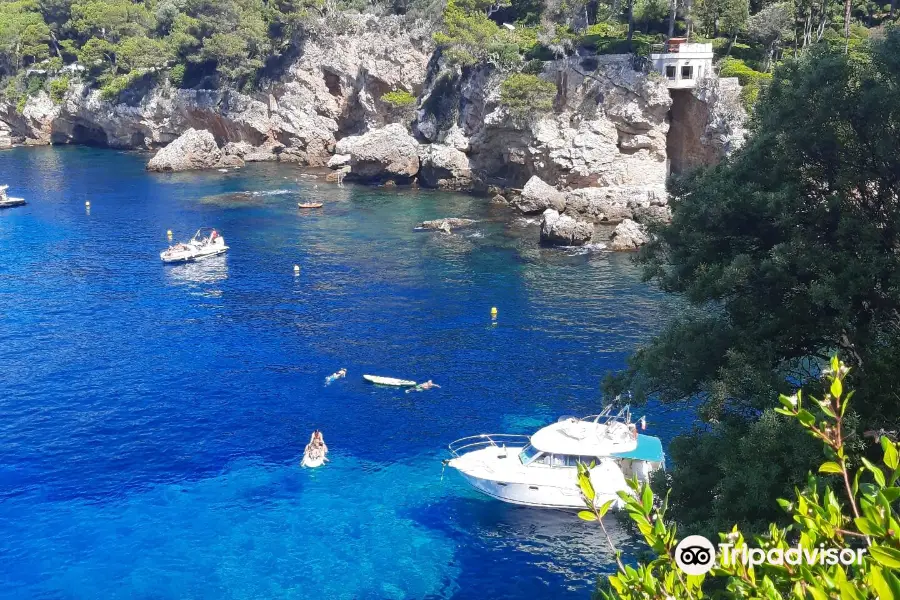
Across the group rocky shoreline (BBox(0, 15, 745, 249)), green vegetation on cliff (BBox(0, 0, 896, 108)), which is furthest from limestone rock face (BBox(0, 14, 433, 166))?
green vegetation on cliff (BBox(0, 0, 896, 108))

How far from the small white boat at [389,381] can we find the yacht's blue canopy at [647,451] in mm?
12338

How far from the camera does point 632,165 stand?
74.4 meters

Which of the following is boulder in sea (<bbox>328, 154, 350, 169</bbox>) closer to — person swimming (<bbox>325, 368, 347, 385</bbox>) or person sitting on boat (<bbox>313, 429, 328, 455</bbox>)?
person swimming (<bbox>325, 368, 347, 385</bbox>)

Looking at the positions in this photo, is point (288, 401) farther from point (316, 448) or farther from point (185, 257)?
point (185, 257)

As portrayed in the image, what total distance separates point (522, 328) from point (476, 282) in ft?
30.7

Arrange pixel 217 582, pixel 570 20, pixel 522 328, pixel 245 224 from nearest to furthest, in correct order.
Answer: pixel 217 582, pixel 522 328, pixel 245 224, pixel 570 20

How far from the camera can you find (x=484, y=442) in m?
33.5

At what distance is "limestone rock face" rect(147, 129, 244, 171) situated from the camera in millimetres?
100188

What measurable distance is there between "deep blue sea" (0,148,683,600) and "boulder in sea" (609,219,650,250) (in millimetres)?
2464

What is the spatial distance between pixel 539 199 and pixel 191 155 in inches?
1950

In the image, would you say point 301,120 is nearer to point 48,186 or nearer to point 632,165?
point 48,186

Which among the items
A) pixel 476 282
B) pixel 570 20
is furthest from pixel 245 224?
pixel 570 20

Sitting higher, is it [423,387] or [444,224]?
[444,224]

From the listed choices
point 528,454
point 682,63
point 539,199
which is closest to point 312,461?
point 528,454
